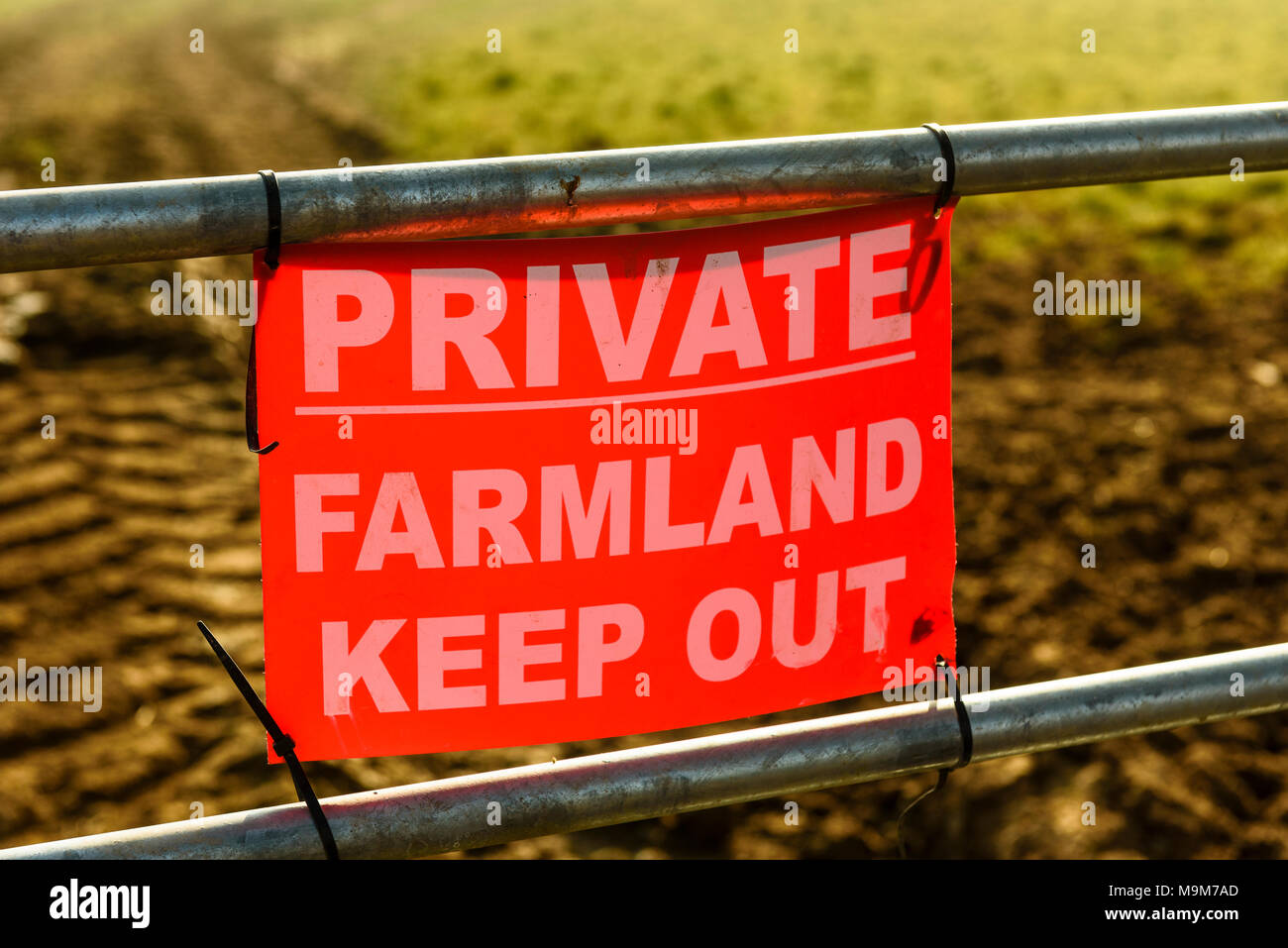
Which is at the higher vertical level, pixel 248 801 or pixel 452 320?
pixel 452 320

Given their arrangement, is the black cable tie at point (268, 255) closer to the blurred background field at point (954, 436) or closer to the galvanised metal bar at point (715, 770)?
the galvanised metal bar at point (715, 770)

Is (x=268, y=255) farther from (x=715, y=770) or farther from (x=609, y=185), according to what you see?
(x=715, y=770)

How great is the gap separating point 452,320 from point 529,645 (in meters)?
0.45

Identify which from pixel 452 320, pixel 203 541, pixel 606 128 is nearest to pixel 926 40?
pixel 606 128

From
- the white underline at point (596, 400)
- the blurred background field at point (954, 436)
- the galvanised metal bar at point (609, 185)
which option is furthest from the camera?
the blurred background field at point (954, 436)

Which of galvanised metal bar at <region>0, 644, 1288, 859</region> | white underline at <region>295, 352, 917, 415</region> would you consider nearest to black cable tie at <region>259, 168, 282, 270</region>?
white underline at <region>295, 352, 917, 415</region>

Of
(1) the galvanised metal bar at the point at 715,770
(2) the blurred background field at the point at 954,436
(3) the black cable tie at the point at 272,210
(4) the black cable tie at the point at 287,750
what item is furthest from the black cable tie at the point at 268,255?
(2) the blurred background field at the point at 954,436

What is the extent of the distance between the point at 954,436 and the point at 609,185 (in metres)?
5.18

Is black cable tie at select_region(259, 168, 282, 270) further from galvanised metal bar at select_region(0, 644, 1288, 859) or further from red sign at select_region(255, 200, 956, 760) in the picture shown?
galvanised metal bar at select_region(0, 644, 1288, 859)

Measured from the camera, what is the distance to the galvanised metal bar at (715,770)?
1521 millimetres

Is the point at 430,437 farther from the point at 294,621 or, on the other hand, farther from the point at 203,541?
the point at 203,541

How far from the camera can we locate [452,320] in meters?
1.63

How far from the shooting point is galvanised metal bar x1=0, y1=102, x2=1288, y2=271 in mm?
1426
